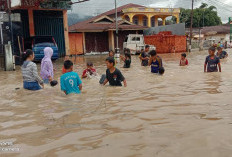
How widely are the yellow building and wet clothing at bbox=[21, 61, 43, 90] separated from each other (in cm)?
3341

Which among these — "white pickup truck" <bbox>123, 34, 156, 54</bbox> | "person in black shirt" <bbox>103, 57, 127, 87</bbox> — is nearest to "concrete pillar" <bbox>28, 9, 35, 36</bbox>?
"white pickup truck" <bbox>123, 34, 156, 54</bbox>

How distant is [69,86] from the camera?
5539mm

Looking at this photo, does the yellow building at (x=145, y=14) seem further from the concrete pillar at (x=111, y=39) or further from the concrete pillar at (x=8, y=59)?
the concrete pillar at (x=8, y=59)

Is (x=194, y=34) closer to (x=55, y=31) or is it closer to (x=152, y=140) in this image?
(x=55, y=31)

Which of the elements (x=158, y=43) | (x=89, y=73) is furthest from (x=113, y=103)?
(x=158, y=43)

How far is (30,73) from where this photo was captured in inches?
240

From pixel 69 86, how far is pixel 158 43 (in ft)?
77.9

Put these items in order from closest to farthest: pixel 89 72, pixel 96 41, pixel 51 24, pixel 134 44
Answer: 1. pixel 89 72
2. pixel 51 24
3. pixel 134 44
4. pixel 96 41

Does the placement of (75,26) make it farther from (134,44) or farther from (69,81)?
(69,81)

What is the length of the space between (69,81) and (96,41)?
25454 millimetres

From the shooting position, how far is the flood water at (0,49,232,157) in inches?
108

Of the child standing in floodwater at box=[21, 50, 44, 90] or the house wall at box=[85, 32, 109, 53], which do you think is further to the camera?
the house wall at box=[85, 32, 109, 53]

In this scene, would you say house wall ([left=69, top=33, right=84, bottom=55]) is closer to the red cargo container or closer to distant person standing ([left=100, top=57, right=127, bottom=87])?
the red cargo container

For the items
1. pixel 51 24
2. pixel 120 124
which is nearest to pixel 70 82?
pixel 120 124
